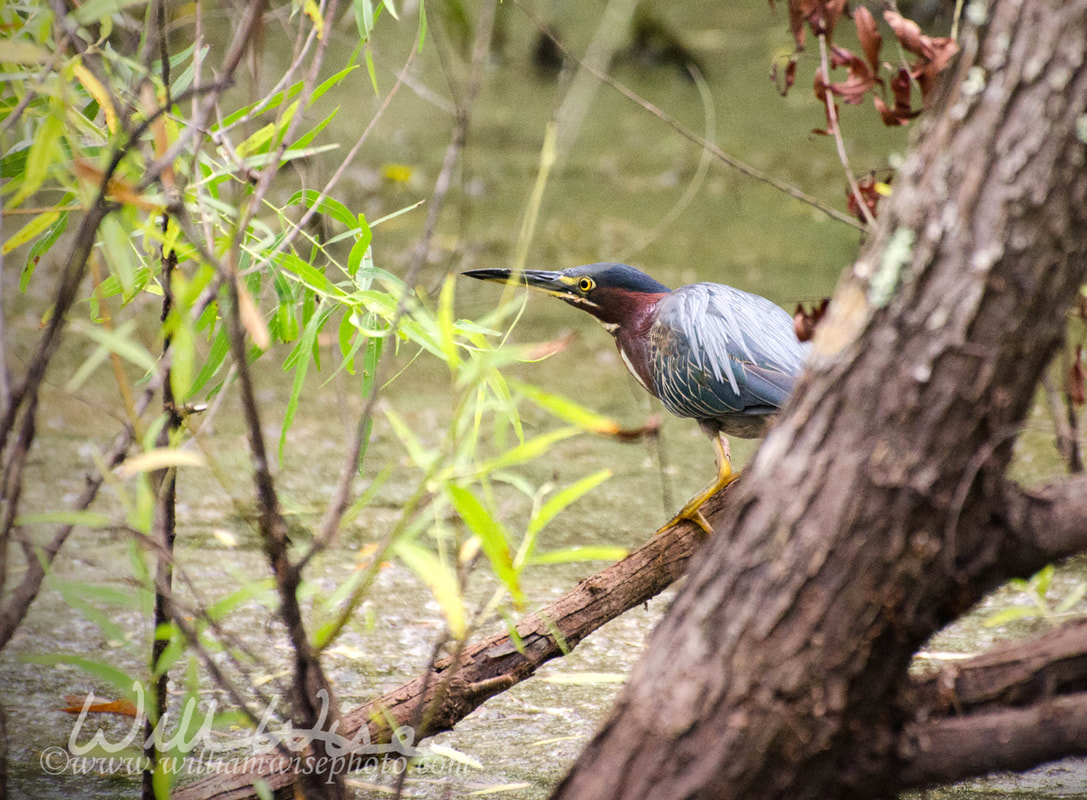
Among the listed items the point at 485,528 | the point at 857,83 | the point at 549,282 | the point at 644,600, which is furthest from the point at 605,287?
the point at 485,528

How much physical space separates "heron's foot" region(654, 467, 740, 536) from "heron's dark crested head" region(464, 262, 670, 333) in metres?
0.45

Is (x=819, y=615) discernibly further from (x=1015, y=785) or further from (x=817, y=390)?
(x=1015, y=785)

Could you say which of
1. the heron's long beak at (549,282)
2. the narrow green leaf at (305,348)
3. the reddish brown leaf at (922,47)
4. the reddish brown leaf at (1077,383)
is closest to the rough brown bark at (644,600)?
the reddish brown leaf at (1077,383)

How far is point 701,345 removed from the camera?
6.42ft

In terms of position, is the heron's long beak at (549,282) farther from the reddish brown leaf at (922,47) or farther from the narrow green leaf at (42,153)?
the narrow green leaf at (42,153)

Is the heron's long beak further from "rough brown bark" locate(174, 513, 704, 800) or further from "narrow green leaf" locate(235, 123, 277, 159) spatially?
"narrow green leaf" locate(235, 123, 277, 159)

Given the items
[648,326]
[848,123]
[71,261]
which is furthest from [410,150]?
[71,261]

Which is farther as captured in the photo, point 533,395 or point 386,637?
point 386,637

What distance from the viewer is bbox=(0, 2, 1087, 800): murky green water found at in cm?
178

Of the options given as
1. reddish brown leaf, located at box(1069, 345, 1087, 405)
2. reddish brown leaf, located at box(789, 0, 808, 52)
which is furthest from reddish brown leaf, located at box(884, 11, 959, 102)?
reddish brown leaf, located at box(1069, 345, 1087, 405)

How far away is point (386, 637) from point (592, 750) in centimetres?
122

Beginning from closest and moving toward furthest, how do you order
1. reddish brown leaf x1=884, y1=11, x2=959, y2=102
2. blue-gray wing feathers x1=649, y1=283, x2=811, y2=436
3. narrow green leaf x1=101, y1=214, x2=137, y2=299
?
1. narrow green leaf x1=101, y1=214, x2=137, y2=299
2. reddish brown leaf x1=884, y1=11, x2=959, y2=102
3. blue-gray wing feathers x1=649, y1=283, x2=811, y2=436

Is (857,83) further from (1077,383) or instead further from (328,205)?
(328,205)

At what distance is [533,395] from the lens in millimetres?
896
